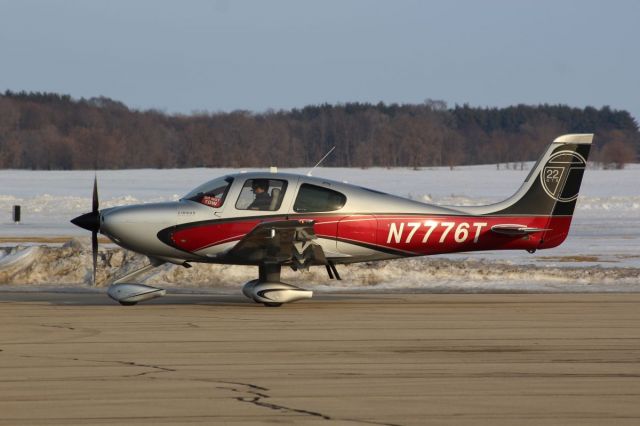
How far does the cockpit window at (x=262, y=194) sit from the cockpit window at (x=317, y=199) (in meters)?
0.25

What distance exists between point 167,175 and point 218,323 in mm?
59827

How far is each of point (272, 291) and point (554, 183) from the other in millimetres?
4362

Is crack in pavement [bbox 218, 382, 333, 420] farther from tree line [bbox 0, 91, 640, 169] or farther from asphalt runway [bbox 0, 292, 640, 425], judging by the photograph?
tree line [bbox 0, 91, 640, 169]

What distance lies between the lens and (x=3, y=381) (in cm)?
895

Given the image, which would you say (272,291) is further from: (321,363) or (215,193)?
(321,363)

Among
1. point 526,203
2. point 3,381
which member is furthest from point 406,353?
point 526,203

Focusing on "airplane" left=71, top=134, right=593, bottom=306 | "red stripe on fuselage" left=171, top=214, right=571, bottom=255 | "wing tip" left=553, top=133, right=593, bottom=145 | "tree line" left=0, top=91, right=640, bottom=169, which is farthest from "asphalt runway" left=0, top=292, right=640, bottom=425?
"tree line" left=0, top=91, right=640, bottom=169

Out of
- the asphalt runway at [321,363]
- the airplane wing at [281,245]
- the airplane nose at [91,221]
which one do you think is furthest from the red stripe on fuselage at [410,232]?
the airplane nose at [91,221]

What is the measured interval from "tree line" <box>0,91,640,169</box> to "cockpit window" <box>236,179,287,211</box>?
288ft

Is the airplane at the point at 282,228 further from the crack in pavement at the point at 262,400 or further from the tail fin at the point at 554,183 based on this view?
the crack in pavement at the point at 262,400

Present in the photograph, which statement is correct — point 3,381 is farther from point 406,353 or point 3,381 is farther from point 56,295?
point 56,295

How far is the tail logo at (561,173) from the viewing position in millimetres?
16094

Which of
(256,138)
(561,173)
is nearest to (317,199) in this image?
(561,173)

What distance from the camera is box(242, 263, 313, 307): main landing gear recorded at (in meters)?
14.9
